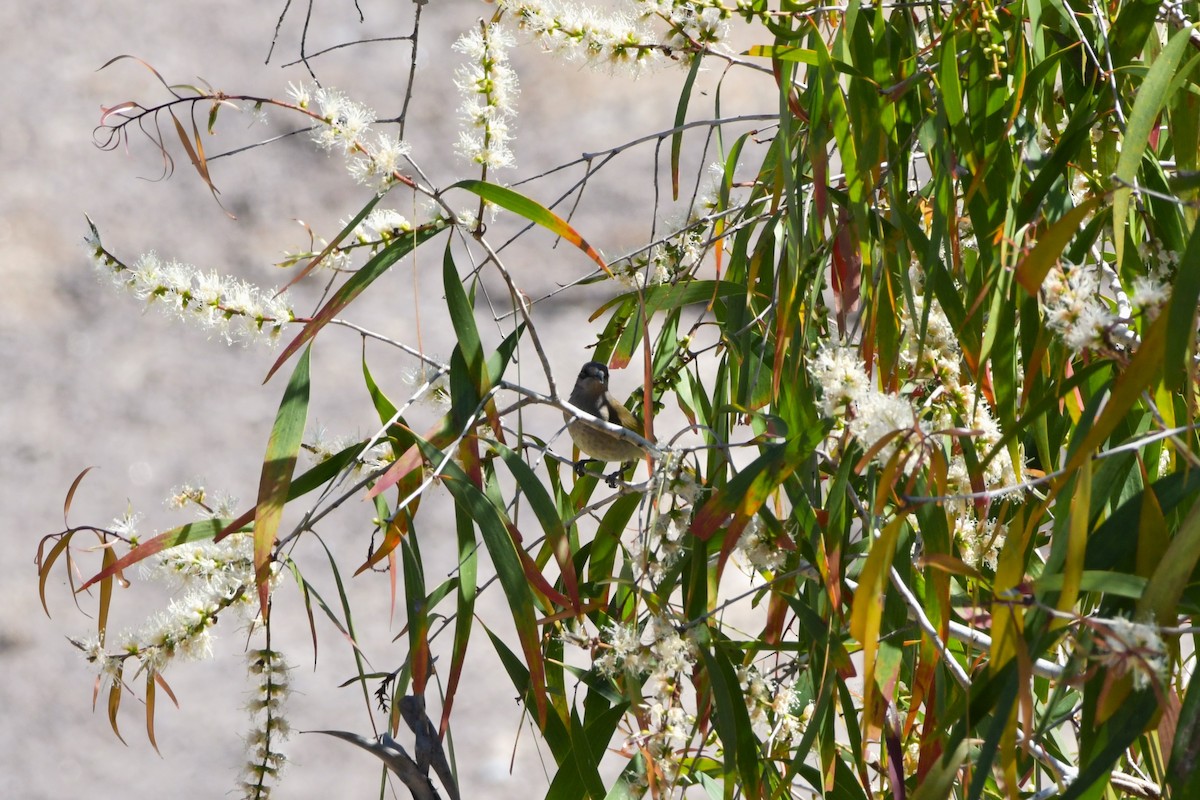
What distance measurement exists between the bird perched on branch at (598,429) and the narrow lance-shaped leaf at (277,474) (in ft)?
1.39

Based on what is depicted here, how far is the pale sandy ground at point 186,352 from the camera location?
8.77ft

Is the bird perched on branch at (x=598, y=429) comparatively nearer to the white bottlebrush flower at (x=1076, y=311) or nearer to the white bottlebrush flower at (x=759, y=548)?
the white bottlebrush flower at (x=759, y=548)

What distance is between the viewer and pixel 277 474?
35.6 inches

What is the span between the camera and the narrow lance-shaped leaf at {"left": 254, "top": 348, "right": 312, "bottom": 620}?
2.84 feet

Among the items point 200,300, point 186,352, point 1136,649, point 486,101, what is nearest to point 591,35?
point 486,101

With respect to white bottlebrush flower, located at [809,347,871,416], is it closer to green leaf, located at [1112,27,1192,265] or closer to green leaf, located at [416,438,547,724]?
green leaf, located at [1112,27,1192,265]

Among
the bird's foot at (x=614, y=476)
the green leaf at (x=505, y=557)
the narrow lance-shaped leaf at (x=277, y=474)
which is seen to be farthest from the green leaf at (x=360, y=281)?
the bird's foot at (x=614, y=476)

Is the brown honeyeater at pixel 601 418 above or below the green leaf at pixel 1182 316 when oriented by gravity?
above

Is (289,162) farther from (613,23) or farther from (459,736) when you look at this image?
(613,23)

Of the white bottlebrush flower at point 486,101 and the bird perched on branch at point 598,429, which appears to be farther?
the bird perched on branch at point 598,429

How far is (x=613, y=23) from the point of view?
1.07 m

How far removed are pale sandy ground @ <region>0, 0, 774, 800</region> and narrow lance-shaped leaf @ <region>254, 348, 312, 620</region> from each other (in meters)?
1.86

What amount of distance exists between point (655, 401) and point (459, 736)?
1658mm

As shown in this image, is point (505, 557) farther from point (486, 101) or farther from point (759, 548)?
point (486, 101)
